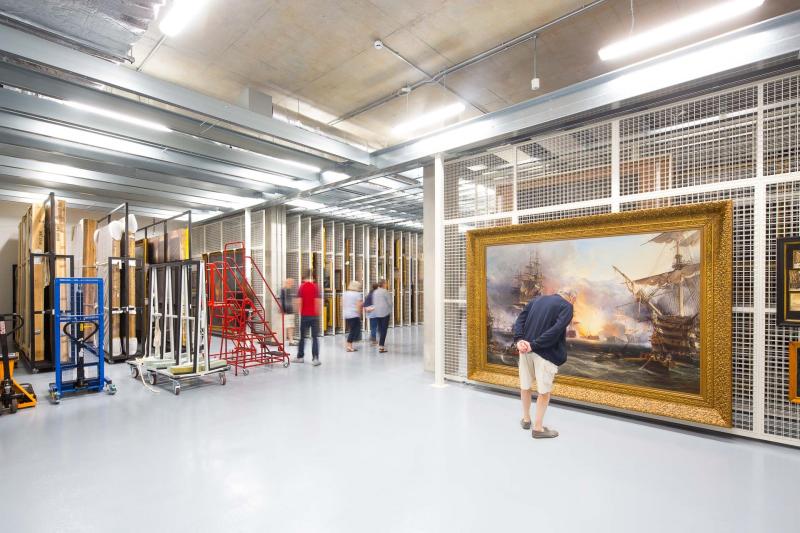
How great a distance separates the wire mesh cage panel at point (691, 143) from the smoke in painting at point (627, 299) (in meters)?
0.61

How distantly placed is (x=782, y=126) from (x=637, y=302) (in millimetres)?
2052

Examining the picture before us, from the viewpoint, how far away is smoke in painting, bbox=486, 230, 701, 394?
13.8 ft

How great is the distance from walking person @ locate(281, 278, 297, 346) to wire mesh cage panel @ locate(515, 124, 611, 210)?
5.30 m

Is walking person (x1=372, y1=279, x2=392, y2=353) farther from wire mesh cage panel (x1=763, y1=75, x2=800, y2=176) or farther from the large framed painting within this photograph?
wire mesh cage panel (x1=763, y1=75, x2=800, y2=176)

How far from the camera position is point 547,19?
4621 mm

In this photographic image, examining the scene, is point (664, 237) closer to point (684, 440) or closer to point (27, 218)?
point (684, 440)

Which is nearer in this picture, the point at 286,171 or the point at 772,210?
the point at 772,210

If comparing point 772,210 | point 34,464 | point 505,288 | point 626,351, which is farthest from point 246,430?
point 772,210

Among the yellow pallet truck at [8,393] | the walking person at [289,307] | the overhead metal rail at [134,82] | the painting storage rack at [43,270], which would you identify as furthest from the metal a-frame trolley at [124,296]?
the overhead metal rail at [134,82]

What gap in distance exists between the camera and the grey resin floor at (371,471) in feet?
8.82

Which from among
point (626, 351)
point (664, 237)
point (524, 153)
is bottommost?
point (626, 351)

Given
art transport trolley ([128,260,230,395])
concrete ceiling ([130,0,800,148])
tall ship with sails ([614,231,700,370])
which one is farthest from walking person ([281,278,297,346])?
tall ship with sails ([614,231,700,370])

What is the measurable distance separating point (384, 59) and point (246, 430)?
480 cm

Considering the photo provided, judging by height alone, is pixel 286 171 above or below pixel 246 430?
above
